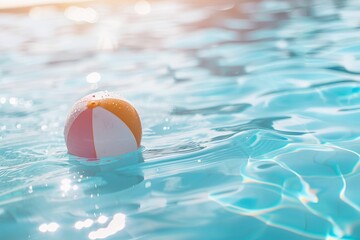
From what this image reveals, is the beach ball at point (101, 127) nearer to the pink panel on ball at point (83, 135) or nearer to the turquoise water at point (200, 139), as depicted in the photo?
the pink panel on ball at point (83, 135)

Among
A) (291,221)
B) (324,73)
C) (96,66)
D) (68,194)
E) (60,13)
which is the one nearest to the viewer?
(291,221)

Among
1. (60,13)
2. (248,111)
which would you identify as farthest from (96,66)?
(60,13)

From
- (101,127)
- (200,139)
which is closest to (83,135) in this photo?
(101,127)

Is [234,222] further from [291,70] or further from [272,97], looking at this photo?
[291,70]

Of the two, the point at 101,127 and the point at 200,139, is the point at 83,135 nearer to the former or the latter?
the point at 101,127

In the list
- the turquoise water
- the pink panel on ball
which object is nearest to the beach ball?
the pink panel on ball

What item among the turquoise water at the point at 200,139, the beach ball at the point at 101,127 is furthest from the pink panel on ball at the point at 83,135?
the turquoise water at the point at 200,139

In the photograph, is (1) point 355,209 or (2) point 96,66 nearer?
(1) point 355,209
